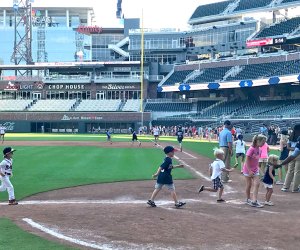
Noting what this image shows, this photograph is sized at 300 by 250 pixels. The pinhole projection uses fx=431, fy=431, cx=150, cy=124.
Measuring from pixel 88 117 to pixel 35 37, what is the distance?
4674cm

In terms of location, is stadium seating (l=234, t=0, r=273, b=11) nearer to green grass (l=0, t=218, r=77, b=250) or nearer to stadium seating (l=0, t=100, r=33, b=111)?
stadium seating (l=0, t=100, r=33, b=111)

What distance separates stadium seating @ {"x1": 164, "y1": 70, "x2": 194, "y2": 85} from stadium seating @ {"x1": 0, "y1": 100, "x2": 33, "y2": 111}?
24.6m

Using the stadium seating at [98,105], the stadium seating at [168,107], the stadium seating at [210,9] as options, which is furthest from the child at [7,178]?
the stadium seating at [210,9]

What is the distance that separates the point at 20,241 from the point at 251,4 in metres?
72.8

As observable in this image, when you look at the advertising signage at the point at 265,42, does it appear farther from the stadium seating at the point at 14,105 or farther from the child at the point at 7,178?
the child at the point at 7,178

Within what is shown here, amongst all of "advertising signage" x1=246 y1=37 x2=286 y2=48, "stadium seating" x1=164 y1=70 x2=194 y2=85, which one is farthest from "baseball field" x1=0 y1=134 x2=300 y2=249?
"stadium seating" x1=164 y1=70 x2=194 y2=85

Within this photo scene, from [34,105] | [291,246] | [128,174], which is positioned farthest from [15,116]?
[291,246]

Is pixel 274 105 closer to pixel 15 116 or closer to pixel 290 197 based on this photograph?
pixel 15 116

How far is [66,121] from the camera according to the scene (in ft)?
231

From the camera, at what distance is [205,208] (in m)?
11.5

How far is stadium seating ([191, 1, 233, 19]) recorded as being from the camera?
79.6 metres

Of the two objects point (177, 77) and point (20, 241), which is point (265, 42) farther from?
point (20, 241)

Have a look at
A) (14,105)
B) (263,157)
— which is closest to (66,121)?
(14,105)

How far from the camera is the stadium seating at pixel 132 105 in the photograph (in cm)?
7089
